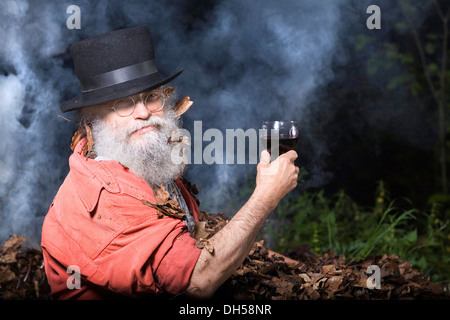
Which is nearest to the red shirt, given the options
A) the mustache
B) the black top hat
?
the mustache

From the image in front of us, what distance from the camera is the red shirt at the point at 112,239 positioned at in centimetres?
267

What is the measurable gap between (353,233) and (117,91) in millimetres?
3910

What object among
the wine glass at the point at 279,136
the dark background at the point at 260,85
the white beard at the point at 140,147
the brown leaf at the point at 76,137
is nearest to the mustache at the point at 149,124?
the white beard at the point at 140,147

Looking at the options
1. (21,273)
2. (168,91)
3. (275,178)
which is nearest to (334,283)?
(275,178)

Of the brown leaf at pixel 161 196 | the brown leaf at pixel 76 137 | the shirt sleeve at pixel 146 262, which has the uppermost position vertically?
the brown leaf at pixel 76 137

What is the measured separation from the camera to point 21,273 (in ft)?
13.6

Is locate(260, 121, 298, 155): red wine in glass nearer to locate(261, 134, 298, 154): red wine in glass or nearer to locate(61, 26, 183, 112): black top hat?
locate(261, 134, 298, 154): red wine in glass

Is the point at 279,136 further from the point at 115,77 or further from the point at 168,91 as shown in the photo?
the point at 115,77

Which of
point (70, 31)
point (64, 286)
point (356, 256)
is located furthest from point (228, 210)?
point (64, 286)

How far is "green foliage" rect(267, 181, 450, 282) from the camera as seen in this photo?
5.30m

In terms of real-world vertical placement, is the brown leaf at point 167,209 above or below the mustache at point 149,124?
below

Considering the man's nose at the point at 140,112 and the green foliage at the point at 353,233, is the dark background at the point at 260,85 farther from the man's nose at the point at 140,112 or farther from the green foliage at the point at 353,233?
the man's nose at the point at 140,112

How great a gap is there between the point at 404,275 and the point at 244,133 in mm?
2456

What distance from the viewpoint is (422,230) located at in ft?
22.8
